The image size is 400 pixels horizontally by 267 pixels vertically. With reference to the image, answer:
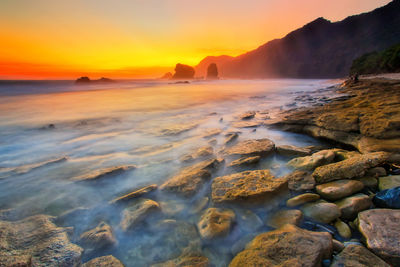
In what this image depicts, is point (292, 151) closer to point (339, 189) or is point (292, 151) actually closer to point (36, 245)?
point (339, 189)

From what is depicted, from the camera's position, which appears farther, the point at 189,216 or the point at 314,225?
the point at 189,216

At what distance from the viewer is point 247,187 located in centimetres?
246

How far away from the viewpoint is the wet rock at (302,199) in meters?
2.29

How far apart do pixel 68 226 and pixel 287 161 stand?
3.51 metres

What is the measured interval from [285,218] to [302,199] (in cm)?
39

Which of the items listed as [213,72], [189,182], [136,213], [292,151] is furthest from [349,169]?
[213,72]

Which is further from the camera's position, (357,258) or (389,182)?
(389,182)

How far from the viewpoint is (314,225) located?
201 cm

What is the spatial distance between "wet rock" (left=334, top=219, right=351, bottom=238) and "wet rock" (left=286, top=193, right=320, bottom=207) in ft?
1.11

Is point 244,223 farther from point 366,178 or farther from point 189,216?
point 366,178

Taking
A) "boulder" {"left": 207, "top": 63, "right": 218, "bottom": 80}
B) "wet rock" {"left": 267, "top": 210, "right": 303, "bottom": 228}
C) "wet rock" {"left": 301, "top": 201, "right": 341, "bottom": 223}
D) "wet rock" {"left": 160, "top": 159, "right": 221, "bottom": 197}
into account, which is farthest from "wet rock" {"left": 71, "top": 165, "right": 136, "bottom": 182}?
"boulder" {"left": 207, "top": 63, "right": 218, "bottom": 80}

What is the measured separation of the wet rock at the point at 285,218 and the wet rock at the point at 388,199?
87 cm

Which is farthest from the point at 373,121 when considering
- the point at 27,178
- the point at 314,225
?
the point at 27,178

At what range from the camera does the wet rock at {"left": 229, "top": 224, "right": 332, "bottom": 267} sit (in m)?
1.51
